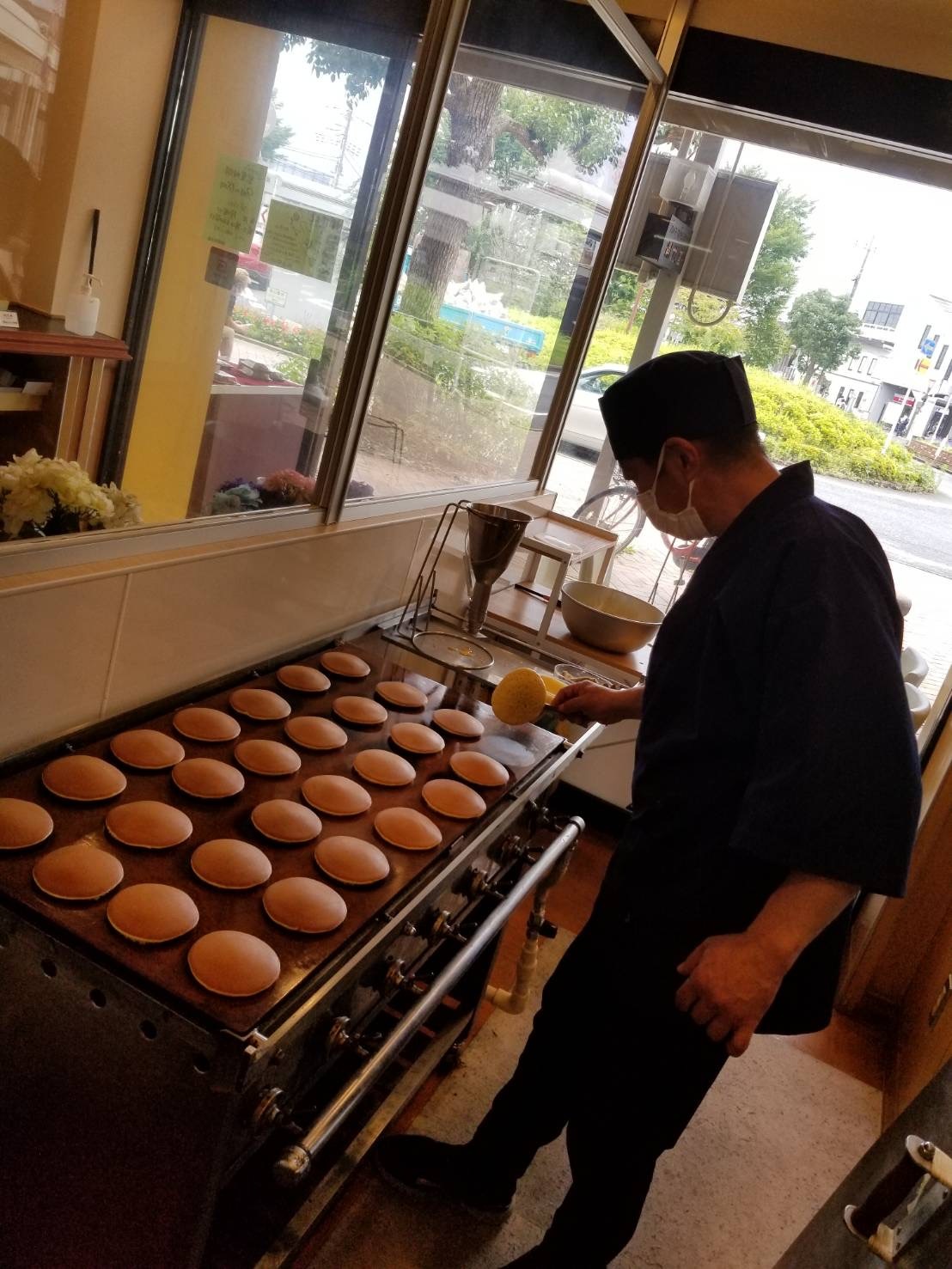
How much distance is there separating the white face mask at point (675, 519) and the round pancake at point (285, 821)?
676mm

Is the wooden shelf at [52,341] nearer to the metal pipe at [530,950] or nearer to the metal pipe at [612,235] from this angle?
the metal pipe at [530,950]

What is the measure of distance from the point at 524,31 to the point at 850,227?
1.35 m

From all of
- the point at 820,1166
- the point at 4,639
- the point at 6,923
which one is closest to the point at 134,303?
the point at 4,639

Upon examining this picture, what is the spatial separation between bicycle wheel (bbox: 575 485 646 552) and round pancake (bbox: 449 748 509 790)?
71.3 inches

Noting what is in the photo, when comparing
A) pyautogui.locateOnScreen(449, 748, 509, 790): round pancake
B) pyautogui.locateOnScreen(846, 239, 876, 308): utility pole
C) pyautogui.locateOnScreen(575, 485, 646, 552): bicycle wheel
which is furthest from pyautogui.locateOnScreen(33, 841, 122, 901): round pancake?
pyautogui.locateOnScreen(846, 239, 876, 308): utility pole

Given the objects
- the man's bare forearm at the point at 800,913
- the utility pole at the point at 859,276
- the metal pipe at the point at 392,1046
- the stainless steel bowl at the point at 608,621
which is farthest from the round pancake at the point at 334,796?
the utility pole at the point at 859,276

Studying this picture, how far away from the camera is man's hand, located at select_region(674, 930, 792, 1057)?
3.85 ft

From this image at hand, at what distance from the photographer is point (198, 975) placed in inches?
37.0

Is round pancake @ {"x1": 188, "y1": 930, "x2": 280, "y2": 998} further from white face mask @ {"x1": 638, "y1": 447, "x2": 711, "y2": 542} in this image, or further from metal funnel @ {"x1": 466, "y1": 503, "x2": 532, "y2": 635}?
metal funnel @ {"x1": 466, "y1": 503, "x2": 532, "y2": 635}

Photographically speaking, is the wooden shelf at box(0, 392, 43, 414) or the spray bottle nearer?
the wooden shelf at box(0, 392, 43, 414)

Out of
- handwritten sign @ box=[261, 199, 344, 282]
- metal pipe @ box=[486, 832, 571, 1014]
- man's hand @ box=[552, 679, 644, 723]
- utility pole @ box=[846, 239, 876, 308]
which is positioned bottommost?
metal pipe @ box=[486, 832, 571, 1014]

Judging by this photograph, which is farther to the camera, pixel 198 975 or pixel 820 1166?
pixel 820 1166

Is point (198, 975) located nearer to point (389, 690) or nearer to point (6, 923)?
point (6, 923)

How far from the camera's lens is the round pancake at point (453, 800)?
1379mm
